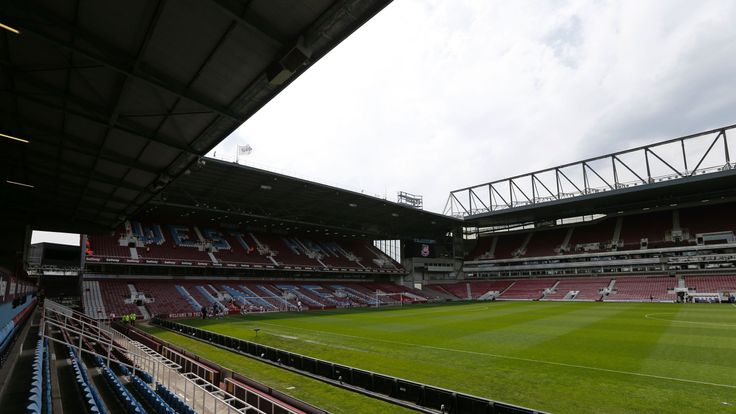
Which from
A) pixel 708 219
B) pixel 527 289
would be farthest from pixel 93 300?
pixel 708 219

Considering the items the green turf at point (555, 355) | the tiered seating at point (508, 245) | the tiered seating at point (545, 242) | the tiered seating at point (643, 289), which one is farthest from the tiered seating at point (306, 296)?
the tiered seating at point (545, 242)

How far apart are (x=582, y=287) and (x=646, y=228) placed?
50.4ft

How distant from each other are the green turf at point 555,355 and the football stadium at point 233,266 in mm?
144

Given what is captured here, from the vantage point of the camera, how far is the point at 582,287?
5681 centimetres

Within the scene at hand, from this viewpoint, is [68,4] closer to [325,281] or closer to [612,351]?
[612,351]

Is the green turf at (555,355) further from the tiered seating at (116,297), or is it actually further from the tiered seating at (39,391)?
the tiered seating at (116,297)

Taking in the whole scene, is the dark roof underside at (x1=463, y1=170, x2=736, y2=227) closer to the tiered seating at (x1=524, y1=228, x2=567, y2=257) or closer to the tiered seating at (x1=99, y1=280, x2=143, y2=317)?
the tiered seating at (x1=524, y1=228, x2=567, y2=257)

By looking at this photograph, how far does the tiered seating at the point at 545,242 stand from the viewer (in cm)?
6731

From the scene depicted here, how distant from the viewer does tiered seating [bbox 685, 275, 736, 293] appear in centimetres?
4563

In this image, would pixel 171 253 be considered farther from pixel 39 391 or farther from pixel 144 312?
pixel 39 391

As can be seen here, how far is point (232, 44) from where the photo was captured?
8.66 metres

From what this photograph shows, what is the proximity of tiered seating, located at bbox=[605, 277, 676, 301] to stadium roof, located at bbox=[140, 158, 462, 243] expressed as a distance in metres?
27.1

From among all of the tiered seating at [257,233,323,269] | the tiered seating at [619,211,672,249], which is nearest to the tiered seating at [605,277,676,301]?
the tiered seating at [619,211,672,249]

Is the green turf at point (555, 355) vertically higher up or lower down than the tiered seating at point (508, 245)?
lower down
